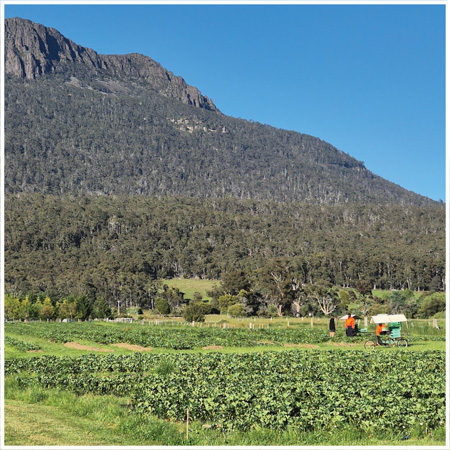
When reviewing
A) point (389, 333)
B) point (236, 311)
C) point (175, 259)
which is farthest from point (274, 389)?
point (175, 259)

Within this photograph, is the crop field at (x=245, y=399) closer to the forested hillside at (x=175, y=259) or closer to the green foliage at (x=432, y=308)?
the green foliage at (x=432, y=308)

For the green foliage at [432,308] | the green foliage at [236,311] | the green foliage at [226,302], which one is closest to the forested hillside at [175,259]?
the green foliage at [226,302]

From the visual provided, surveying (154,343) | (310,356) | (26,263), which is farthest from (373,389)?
(26,263)

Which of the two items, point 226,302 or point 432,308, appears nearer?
point 432,308

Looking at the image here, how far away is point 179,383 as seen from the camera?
57.0 ft

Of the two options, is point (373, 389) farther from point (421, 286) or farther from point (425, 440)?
point (421, 286)

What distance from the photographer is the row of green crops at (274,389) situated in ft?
43.2

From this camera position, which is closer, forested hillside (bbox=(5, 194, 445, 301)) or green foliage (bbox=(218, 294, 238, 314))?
green foliage (bbox=(218, 294, 238, 314))

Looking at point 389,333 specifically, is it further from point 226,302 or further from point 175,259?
point 175,259

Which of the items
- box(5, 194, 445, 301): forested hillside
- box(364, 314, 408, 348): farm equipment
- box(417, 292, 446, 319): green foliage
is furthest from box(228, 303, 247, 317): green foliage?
box(364, 314, 408, 348): farm equipment

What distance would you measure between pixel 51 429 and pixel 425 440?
8.59 meters

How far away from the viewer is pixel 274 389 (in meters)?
15.6

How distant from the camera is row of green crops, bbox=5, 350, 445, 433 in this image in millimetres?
13164

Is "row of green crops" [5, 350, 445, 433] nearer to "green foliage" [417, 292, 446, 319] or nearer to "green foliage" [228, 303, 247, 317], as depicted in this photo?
"green foliage" [417, 292, 446, 319]
